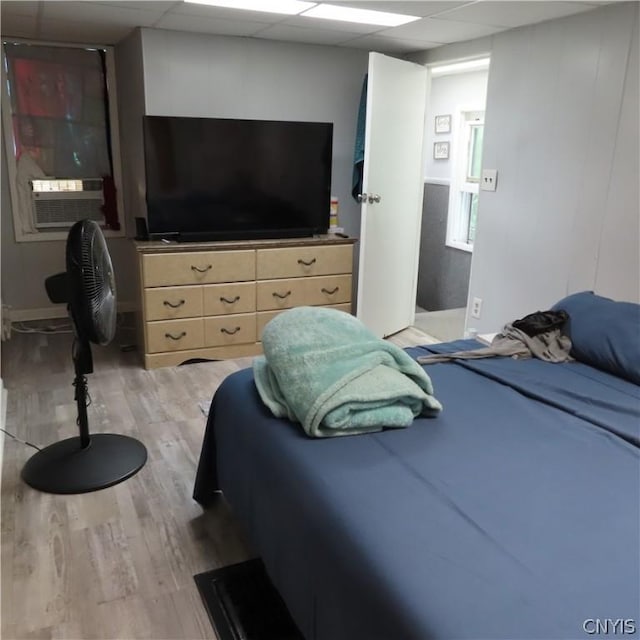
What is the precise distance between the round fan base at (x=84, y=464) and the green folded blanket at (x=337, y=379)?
3.09 ft

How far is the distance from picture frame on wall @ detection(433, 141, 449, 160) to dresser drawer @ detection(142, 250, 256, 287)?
2432 millimetres

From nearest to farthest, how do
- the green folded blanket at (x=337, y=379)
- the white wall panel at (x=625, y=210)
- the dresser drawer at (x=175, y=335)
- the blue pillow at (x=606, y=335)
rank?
the green folded blanket at (x=337, y=379), the blue pillow at (x=606, y=335), the white wall panel at (x=625, y=210), the dresser drawer at (x=175, y=335)

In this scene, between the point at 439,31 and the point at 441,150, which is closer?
the point at 439,31

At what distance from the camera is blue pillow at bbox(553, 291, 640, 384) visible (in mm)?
2105

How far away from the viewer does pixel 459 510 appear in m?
1.32

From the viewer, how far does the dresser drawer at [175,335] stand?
11.9 feet

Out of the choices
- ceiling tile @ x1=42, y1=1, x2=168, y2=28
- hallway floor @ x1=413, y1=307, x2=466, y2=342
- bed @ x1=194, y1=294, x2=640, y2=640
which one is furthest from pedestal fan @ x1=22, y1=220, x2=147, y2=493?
hallway floor @ x1=413, y1=307, x2=466, y2=342

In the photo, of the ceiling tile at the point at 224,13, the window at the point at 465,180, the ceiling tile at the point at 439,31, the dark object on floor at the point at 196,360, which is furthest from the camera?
the window at the point at 465,180

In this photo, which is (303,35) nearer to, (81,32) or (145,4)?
(145,4)

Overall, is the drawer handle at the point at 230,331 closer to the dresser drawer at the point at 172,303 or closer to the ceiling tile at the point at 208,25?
the dresser drawer at the point at 172,303

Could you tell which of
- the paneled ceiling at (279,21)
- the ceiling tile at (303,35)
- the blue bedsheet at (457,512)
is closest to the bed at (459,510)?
the blue bedsheet at (457,512)

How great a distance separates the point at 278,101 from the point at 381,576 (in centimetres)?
364

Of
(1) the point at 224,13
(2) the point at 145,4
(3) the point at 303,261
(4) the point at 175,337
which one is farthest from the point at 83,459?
(1) the point at 224,13

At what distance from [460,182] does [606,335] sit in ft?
10.6
